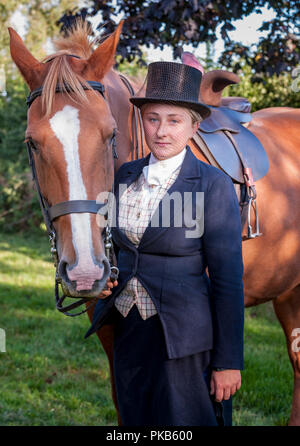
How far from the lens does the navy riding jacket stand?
1894 mm

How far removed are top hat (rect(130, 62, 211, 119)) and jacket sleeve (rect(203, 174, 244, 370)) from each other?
0.35 m

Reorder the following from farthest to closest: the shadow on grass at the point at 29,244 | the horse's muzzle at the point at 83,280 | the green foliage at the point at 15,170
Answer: the green foliage at the point at 15,170 → the shadow on grass at the point at 29,244 → the horse's muzzle at the point at 83,280

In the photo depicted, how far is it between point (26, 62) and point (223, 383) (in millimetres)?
1545

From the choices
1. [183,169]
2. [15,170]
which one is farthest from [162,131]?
[15,170]

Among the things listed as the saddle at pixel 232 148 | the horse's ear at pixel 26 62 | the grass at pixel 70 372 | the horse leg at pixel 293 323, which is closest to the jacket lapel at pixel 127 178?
the horse's ear at pixel 26 62

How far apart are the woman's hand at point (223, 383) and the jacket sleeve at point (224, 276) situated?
0.13ft

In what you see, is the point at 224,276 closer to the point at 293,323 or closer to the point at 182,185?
the point at 182,185

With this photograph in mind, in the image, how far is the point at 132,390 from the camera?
2.07 meters

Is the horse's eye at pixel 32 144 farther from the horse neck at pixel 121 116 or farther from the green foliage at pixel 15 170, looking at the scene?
the green foliage at pixel 15 170

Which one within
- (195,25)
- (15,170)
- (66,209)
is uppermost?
(15,170)


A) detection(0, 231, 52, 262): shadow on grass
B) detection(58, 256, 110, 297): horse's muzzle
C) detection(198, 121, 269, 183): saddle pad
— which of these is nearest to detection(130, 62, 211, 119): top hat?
detection(58, 256, 110, 297): horse's muzzle

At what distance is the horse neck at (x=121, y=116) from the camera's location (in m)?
2.49

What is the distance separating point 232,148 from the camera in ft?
9.75

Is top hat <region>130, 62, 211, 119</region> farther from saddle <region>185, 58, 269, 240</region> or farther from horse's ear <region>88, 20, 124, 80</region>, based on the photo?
saddle <region>185, 58, 269, 240</region>
